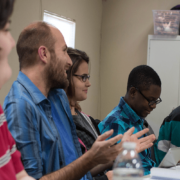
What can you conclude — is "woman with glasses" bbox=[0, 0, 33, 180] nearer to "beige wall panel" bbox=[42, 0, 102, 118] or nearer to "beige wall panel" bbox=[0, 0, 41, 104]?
"beige wall panel" bbox=[0, 0, 41, 104]

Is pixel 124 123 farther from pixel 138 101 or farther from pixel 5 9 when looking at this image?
pixel 5 9

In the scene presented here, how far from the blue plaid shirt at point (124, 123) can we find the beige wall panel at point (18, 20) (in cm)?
96

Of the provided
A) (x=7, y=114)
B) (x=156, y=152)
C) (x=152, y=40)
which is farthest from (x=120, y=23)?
(x=7, y=114)

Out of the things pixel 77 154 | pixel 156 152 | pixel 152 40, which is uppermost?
pixel 152 40

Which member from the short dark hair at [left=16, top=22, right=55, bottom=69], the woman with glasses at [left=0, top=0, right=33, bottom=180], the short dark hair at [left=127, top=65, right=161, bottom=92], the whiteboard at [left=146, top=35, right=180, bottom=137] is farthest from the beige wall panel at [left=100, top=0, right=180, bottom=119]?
the woman with glasses at [left=0, top=0, right=33, bottom=180]

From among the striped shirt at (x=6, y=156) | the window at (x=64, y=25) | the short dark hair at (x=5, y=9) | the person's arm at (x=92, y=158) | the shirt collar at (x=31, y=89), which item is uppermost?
the window at (x=64, y=25)

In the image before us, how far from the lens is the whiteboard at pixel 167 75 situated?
10.3ft

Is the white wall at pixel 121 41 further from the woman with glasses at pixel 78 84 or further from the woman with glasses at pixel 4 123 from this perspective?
the woman with glasses at pixel 4 123

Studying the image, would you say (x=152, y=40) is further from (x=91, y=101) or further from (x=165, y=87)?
(x=91, y=101)

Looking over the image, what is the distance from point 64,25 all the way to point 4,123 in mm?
2585

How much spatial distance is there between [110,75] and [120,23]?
865 millimetres

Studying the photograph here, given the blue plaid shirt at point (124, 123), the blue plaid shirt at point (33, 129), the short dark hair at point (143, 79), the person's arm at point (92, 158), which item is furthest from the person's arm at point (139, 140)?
the short dark hair at point (143, 79)

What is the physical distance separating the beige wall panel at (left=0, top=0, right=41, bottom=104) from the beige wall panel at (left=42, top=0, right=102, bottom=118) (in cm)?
36

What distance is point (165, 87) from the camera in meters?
3.18
